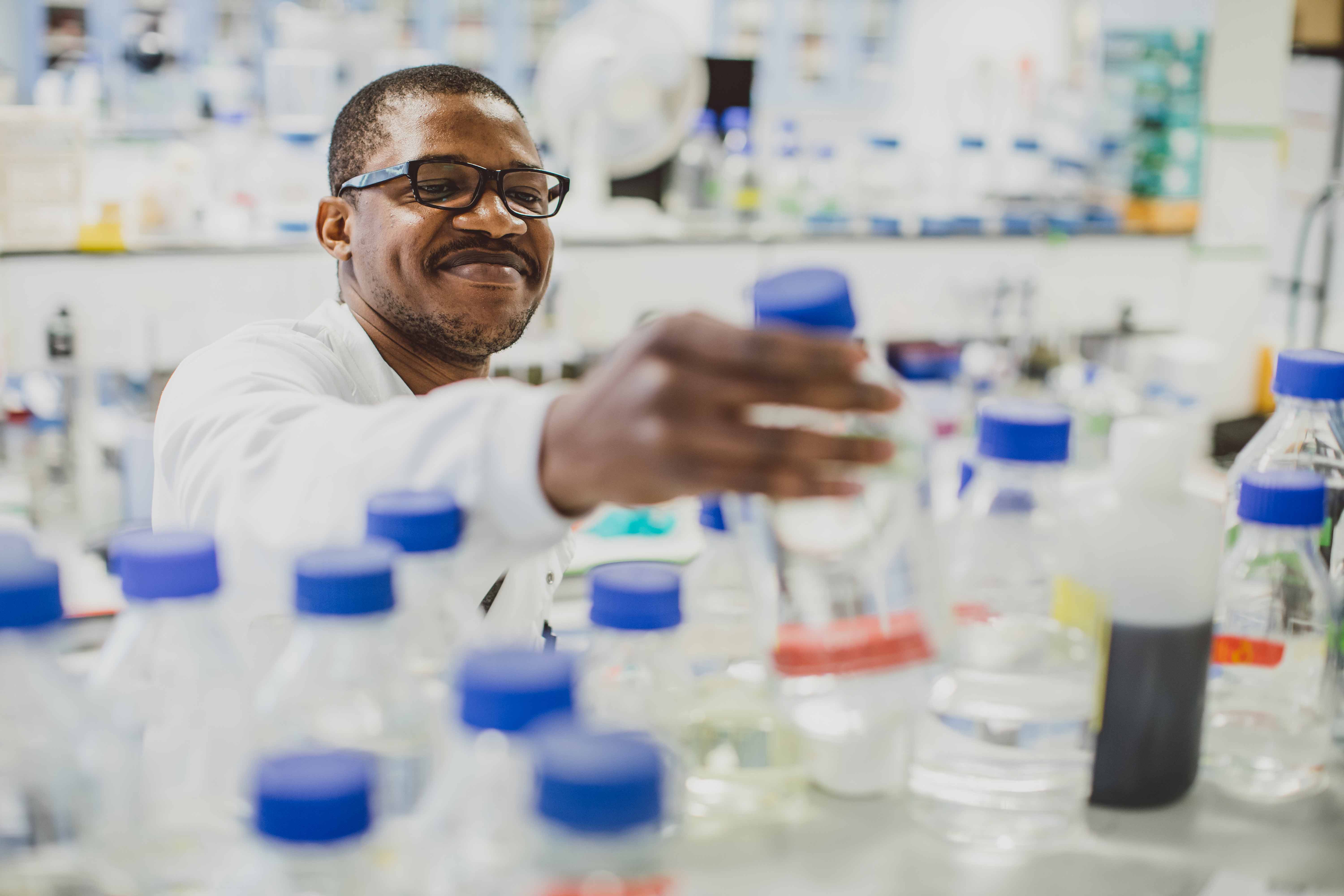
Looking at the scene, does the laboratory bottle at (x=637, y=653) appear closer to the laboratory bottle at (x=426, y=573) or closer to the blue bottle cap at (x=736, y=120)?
the laboratory bottle at (x=426, y=573)

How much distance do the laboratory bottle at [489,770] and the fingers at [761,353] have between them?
0.16 m

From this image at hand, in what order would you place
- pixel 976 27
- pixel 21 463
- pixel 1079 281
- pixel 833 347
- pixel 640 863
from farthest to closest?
pixel 976 27 → pixel 1079 281 → pixel 21 463 → pixel 833 347 → pixel 640 863

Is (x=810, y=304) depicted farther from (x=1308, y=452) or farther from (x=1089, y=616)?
(x=1308, y=452)

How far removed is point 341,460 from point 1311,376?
0.75 meters

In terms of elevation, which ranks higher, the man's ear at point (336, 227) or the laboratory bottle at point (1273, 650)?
the man's ear at point (336, 227)

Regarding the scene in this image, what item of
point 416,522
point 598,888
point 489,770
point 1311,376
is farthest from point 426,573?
point 1311,376

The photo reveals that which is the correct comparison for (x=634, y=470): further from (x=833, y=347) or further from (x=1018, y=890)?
(x=1018, y=890)

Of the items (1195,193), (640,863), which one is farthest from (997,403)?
(1195,193)

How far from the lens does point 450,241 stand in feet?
4.78

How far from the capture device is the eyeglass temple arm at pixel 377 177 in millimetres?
1440

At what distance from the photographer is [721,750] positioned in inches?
30.7

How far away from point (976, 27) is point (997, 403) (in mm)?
5052

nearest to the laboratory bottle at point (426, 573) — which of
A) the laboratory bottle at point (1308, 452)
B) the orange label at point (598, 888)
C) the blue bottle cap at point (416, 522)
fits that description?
the blue bottle cap at point (416, 522)

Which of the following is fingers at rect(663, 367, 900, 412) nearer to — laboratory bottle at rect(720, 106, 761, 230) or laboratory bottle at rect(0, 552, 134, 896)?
laboratory bottle at rect(0, 552, 134, 896)
